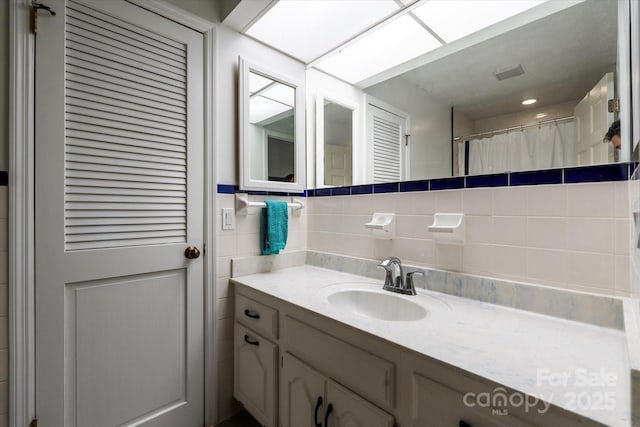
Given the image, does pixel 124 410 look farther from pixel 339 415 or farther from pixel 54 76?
pixel 54 76

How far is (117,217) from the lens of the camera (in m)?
1.22

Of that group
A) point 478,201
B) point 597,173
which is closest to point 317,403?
point 478,201

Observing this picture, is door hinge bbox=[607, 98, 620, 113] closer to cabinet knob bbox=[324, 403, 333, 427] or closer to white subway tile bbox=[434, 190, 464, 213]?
white subway tile bbox=[434, 190, 464, 213]

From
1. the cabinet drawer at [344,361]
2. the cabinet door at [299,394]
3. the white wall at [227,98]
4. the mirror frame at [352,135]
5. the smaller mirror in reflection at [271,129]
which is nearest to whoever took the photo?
Answer: the cabinet drawer at [344,361]

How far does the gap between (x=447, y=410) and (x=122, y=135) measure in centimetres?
149

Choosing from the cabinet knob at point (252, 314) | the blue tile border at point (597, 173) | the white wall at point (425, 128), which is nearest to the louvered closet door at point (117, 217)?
the cabinet knob at point (252, 314)

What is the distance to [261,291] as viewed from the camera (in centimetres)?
131

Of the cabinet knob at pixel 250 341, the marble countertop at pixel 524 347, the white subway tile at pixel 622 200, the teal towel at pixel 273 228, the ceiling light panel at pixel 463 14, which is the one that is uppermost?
the ceiling light panel at pixel 463 14

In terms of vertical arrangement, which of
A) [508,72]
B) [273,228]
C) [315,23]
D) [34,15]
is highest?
[315,23]

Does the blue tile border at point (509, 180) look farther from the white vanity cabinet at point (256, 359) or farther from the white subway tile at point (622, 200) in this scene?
the white vanity cabinet at point (256, 359)

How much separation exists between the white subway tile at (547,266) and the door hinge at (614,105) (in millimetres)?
467

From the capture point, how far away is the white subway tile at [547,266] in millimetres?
975

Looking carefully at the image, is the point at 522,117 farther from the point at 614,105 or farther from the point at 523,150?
the point at 614,105

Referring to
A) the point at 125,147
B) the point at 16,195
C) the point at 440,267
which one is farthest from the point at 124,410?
the point at 440,267
